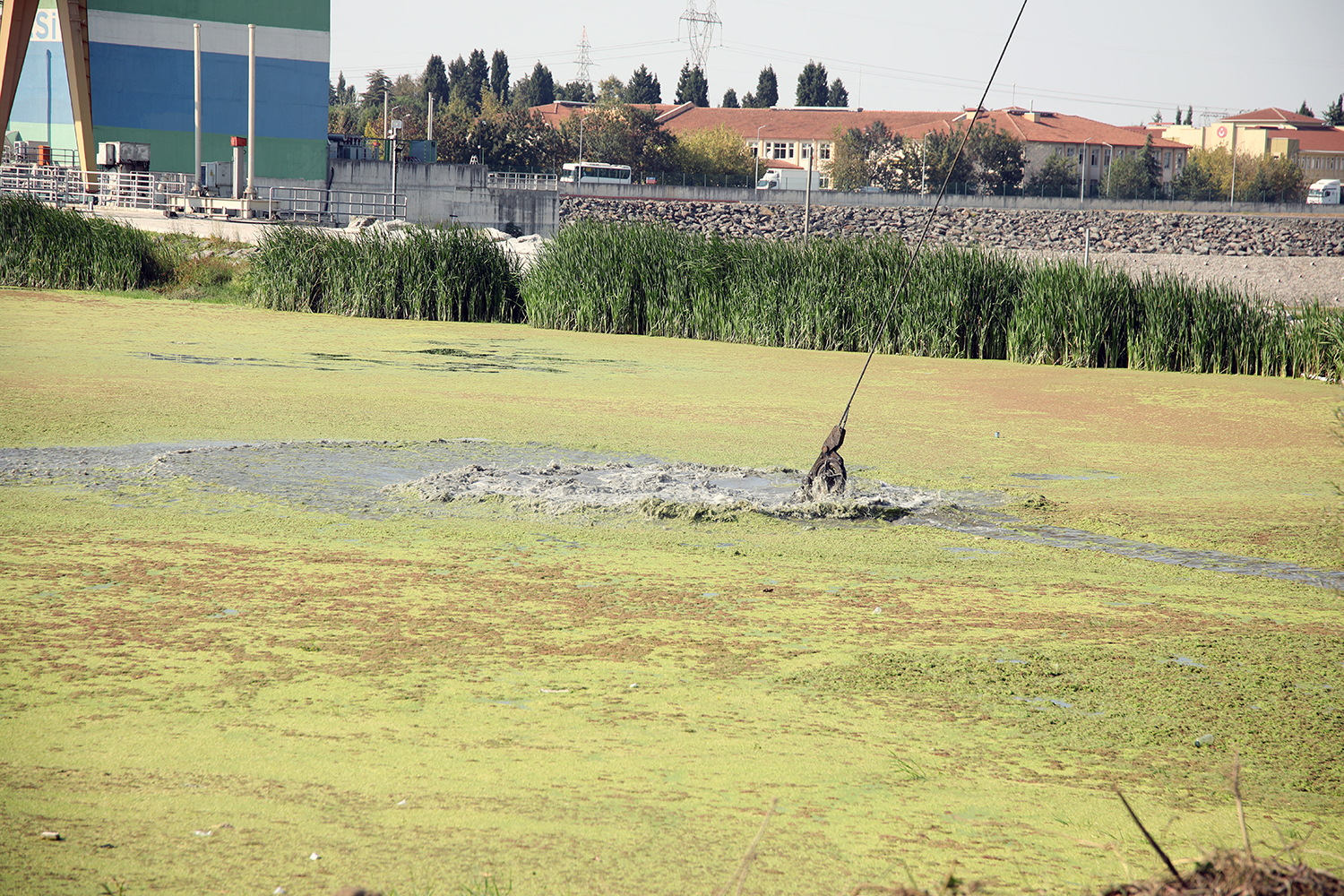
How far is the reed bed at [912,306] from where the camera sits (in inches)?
549

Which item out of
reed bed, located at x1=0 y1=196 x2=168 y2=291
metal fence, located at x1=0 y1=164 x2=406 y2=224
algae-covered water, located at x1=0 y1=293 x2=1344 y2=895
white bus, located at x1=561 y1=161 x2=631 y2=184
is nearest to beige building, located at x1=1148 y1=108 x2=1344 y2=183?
white bus, located at x1=561 y1=161 x2=631 y2=184

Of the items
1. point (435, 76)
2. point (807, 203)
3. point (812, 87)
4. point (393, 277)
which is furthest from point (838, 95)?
point (393, 277)

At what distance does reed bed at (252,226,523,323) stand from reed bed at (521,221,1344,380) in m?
0.63

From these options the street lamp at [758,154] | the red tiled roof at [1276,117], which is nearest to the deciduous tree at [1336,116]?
the red tiled roof at [1276,117]

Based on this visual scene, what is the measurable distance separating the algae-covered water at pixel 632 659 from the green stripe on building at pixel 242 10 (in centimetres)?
3051

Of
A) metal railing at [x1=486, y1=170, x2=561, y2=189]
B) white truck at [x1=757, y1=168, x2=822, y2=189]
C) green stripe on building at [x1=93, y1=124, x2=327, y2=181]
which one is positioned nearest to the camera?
green stripe on building at [x1=93, y1=124, x2=327, y2=181]

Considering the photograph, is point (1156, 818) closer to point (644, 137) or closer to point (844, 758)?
point (844, 758)

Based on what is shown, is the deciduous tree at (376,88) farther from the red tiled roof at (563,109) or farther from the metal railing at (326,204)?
the metal railing at (326,204)

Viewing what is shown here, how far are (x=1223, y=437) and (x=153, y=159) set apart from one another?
110ft

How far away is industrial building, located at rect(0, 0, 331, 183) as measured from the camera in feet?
113

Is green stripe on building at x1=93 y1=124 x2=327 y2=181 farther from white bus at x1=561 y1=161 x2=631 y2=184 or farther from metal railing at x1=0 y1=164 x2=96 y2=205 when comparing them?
white bus at x1=561 y1=161 x2=631 y2=184

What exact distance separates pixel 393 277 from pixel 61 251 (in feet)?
19.8

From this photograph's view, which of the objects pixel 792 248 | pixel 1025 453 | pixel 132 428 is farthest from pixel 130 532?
pixel 792 248

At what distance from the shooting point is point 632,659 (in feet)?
13.1
